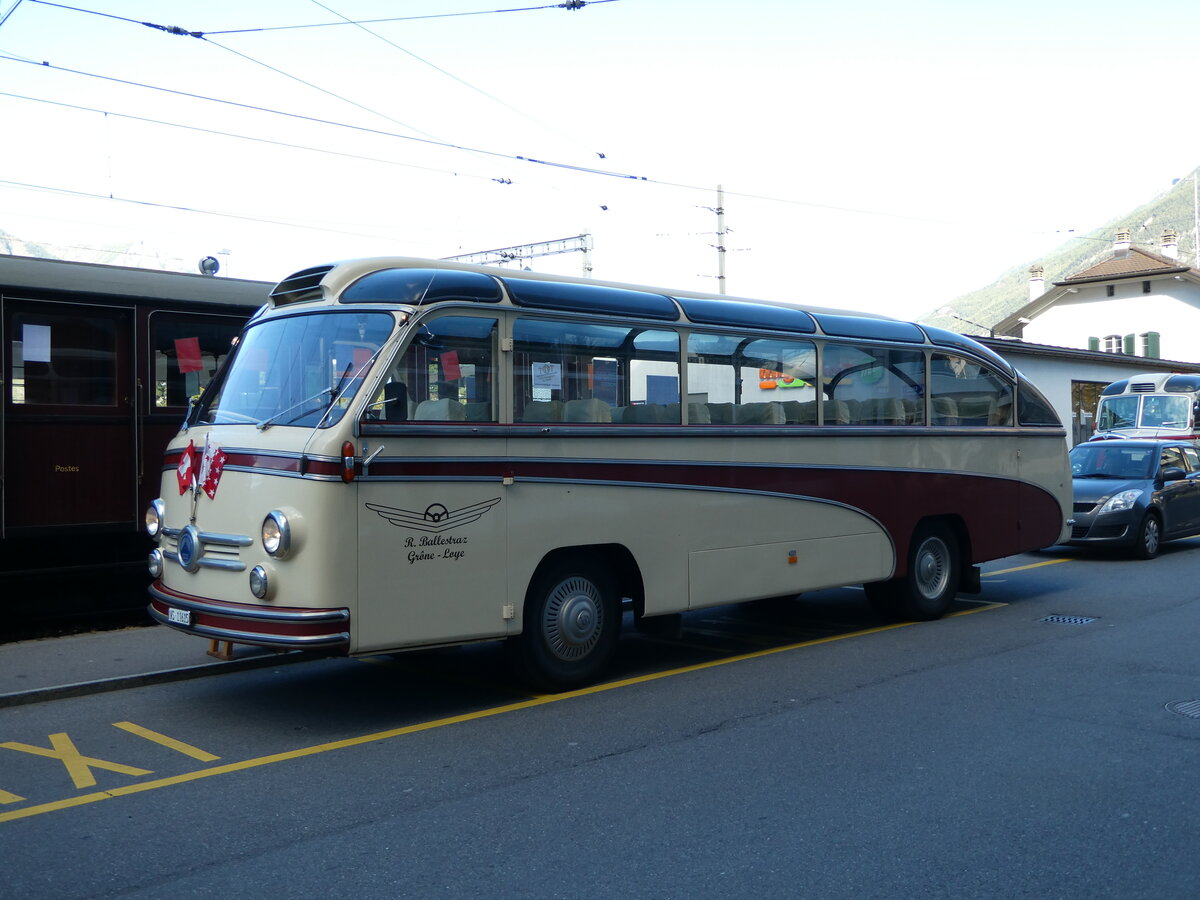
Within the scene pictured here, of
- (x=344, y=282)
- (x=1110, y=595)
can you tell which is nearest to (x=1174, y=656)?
(x=1110, y=595)

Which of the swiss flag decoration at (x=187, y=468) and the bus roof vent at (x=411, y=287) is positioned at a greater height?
the bus roof vent at (x=411, y=287)

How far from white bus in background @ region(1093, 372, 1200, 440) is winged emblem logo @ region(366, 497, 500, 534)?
74.5ft

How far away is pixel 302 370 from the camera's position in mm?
7090

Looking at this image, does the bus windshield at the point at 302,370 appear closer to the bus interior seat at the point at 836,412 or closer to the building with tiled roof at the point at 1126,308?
the bus interior seat at the point at 836,412

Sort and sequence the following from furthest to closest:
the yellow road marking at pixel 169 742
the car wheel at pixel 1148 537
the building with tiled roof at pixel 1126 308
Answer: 1. the building with tiled roof at pixel 1126 308
2. the car wheel at pixel 1148 537
3. the yellow road marking at pixel 169 742

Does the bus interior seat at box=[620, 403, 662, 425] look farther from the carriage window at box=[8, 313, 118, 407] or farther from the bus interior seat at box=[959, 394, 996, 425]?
the carriage window at box=[8, 313, 118, 407]

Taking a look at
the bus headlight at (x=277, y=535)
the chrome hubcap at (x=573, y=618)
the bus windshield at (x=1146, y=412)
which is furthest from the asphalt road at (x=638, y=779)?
the bus windshield at (x=1146, y=412)

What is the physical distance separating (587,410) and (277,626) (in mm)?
2620

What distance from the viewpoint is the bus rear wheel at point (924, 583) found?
1089 cm

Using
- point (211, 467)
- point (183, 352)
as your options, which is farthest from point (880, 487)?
point (183, 352)

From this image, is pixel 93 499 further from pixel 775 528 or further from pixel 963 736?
pixel 963 736

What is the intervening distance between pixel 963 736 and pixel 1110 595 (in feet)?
22.3

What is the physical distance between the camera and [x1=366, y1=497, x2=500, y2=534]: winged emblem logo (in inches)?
268

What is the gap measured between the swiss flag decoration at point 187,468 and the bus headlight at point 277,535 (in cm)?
97
